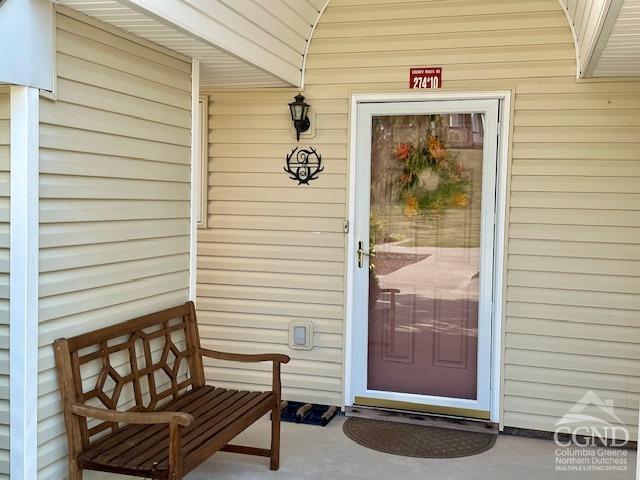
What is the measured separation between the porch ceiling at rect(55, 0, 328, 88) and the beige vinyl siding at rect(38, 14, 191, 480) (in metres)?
0.15

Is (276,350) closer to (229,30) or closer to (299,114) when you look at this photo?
(299,114)

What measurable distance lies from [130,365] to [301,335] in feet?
5.27

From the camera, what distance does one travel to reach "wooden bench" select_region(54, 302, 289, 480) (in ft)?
9.55

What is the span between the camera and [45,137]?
9.59 ft

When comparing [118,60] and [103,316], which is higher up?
→ [118,60]

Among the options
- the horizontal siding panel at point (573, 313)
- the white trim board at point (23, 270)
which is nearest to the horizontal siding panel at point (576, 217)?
the horizontal siding panel at point (573, 313)

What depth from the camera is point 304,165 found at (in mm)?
4875

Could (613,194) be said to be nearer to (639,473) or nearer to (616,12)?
(616,12)

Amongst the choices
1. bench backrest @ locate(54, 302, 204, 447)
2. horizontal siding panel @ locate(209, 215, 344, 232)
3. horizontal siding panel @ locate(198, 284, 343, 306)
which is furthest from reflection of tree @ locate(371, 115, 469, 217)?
bench backrest @ locate(54, 302, 204, 447)

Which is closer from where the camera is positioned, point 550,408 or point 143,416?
point 143,416

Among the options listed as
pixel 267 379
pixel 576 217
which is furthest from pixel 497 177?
pixel 267 379

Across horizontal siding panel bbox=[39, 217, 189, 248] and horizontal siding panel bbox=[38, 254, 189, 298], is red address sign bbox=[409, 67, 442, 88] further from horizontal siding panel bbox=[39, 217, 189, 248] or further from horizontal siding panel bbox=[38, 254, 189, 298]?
horizontal siding panel bbox=[38, 254, 189, 298]

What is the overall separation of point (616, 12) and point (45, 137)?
2.38m

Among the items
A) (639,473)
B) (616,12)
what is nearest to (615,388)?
(639,473)
